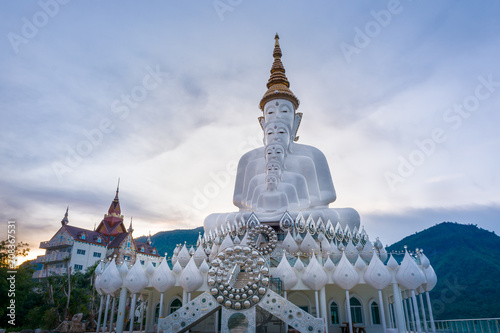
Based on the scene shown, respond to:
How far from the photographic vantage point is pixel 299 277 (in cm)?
1372

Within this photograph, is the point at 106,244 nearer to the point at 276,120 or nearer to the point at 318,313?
the point at 276,120

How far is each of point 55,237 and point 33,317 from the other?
18.5 meters

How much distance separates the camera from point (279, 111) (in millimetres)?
23234

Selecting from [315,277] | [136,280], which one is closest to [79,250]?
[136,280]

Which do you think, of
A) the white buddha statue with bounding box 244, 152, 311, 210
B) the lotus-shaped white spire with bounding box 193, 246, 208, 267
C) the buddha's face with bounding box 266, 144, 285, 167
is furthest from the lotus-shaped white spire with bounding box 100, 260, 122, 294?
the buddha's face with bounding box 266, 144, 285, 167

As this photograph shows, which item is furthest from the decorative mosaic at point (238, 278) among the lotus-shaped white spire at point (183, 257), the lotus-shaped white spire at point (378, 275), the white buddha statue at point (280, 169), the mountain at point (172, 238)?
the mountain at point (172, 238)

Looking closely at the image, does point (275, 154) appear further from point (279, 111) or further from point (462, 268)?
point (462, 268)

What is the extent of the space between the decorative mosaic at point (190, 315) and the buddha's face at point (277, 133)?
12.9 meters

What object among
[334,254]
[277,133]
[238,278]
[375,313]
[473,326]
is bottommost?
[473,326]

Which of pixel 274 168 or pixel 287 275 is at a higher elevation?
pixel 274 168

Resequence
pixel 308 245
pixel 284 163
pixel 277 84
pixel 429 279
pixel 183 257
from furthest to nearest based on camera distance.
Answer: pixel 277 84 < pixel 284 163 < pixel 183 257 < pixel 308 245 < pixel 429 279

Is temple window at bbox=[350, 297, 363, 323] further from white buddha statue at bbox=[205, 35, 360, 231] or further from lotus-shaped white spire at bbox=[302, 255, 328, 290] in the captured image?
white buddha statue at bbox=[205, 35, 360, 231]

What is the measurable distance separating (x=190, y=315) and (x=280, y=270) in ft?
13.8

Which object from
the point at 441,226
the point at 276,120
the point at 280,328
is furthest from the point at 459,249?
the point at 280,328
